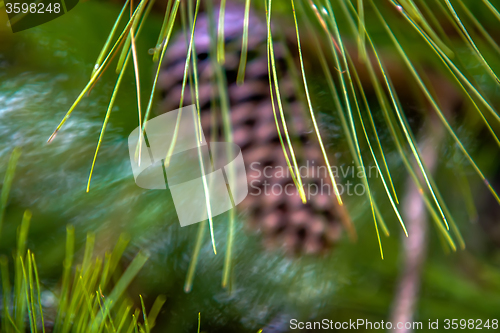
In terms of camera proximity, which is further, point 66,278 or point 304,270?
point 304,270

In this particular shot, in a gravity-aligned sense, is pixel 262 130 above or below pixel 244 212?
above

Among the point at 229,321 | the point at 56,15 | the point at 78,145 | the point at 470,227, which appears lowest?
the point at 229,321

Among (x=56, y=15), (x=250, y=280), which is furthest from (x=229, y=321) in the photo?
(x=56, y=15)

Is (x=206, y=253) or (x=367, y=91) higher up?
(x=367, y=91)

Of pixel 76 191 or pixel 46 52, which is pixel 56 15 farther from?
pixel 76 191

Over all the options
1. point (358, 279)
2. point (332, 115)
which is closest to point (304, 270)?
point (358, 279)

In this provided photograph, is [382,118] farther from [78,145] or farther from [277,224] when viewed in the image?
[78,145]

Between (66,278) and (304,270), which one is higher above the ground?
(66,278)

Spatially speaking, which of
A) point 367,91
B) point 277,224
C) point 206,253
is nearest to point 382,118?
point 367,91

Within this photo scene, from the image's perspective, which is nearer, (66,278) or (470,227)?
(66,278)
